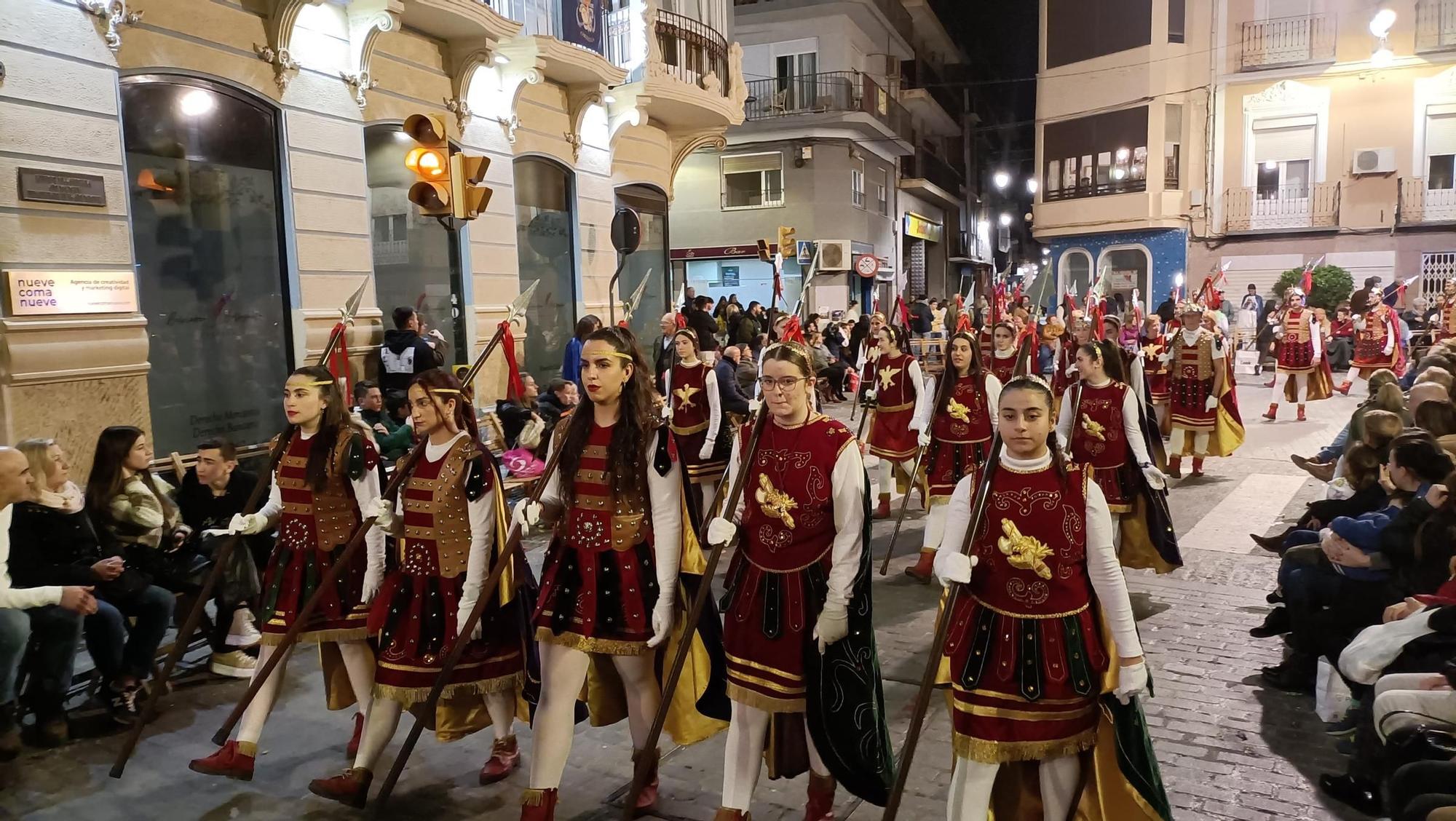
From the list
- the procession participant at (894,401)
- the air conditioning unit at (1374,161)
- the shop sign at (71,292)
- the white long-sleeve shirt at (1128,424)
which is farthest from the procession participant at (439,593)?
the air conditioning unit at (1374,161)

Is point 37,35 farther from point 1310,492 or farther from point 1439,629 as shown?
point 1310,492

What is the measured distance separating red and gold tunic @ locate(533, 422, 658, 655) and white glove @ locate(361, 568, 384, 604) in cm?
90

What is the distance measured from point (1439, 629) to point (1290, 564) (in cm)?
169

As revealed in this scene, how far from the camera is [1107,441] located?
6.97m

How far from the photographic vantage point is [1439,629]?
163 inches

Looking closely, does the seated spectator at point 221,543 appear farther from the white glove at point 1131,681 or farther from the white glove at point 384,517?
the white glove at point 1131,681

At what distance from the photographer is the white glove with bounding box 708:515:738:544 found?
12.7 feet

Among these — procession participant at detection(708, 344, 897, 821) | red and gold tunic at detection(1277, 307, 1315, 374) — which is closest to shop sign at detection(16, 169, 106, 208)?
procession participant at detection(708, 344, 897, 821)

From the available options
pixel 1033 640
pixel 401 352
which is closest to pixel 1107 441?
pixel 1033 640

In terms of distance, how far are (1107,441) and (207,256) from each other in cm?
817

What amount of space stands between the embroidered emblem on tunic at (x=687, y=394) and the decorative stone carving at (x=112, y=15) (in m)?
5.38

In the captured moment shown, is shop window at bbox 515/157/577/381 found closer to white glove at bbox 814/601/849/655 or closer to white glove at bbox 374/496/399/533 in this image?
white glove at bbox 374/496/399/533

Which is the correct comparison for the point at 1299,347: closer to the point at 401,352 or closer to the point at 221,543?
the point at 401,352

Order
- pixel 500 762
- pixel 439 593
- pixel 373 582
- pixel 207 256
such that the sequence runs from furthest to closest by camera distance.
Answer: pixel 207 256 < pixel 500 762 < pixel 373 582 < pixel 439 593
